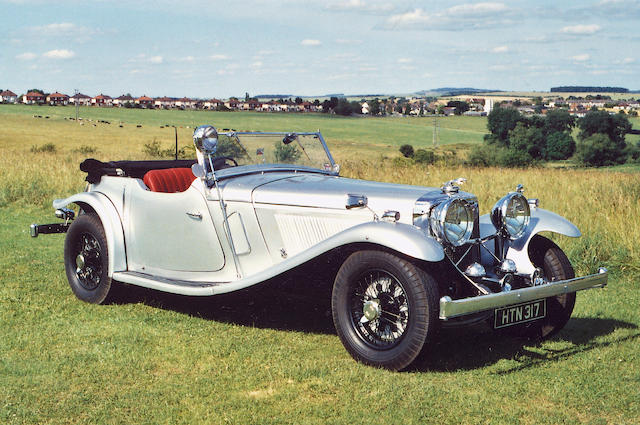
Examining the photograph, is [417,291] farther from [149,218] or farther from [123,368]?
[149,218]

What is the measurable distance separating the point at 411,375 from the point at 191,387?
1.41 metres

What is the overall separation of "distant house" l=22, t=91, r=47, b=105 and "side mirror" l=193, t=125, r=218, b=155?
9167 centimetres

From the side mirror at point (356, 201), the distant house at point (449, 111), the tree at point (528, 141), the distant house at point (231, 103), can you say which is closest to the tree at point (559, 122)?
the tree at point (528, 141)

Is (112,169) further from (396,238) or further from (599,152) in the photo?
(599,152)

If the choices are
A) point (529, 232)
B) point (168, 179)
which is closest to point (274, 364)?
point (529, 232)

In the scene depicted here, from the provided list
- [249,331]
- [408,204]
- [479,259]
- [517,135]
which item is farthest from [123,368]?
[517,135]

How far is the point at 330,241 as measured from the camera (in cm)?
473

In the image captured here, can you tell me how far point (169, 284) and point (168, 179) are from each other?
1.24 metres

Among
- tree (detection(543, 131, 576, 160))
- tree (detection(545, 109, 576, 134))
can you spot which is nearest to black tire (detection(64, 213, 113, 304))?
tree (detection(543, 131, 576, 160))

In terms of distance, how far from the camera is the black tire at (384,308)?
4387mm

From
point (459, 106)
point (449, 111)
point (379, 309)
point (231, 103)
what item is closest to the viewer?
point (379, 309)

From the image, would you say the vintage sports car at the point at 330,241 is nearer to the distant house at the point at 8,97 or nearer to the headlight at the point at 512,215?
the headlight at the point at 512,215

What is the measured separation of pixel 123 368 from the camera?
4.79m

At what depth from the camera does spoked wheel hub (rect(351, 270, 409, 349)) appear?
Result: 461 cm
